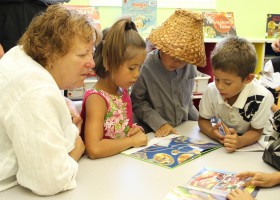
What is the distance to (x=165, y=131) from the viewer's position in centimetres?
137

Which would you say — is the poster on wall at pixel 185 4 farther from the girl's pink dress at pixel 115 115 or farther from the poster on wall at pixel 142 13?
the girl's pink dress at pixel 115 115

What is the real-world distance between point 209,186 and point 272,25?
7.96ft

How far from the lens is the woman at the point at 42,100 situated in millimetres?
779

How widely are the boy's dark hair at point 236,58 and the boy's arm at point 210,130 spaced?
0.81 ft

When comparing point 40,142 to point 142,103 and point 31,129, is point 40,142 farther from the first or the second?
point 142,103

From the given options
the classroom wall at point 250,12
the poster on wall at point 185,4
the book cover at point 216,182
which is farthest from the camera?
the classroom wall at point 250,12

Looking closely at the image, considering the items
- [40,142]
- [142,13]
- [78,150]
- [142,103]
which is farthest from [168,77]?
[142,13]

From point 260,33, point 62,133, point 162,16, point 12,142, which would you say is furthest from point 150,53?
point 260,33

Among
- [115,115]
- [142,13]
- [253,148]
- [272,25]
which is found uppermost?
[142,13]

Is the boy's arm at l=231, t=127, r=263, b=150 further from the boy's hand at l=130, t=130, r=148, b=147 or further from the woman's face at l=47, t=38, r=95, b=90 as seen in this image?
the woman's face at l=47, t=38, r=95, b=90

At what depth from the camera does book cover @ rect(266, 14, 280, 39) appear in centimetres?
286

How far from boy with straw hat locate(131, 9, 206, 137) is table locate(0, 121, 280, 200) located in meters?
0.32

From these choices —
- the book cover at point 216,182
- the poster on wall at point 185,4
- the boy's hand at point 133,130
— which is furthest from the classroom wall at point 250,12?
the book cover at point 216,182

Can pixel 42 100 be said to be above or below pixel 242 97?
above
